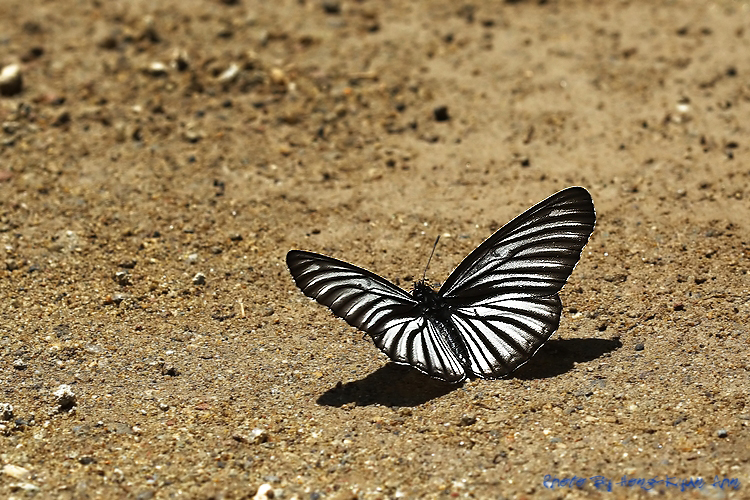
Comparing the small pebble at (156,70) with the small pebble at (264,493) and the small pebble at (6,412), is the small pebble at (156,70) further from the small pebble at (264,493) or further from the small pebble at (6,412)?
the small pebble at (264,493)

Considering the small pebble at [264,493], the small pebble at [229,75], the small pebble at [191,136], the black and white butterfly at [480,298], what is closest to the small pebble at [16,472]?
the small pebble at [264,493]

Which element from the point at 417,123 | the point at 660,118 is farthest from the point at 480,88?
the point at 660,118

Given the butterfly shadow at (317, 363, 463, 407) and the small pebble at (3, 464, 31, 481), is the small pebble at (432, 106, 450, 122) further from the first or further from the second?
the small pebble at (3, 464, 31, 481)

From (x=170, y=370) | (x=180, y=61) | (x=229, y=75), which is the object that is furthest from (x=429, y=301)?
(x=180, y=61)

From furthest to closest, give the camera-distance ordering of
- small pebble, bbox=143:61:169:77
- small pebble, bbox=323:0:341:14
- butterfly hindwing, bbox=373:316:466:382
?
small pebble, bbox=323:0:341:14 < small pebble, bbox=143:61:169:77 < butterfly hindwing, bbox=373:316:466:382

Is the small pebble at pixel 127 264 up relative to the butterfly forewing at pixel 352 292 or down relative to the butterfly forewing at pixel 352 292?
down

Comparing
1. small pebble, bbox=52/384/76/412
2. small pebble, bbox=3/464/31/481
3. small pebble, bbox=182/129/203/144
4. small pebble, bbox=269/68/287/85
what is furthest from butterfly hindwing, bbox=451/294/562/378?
small pebble, bbox=269/68/287/85
